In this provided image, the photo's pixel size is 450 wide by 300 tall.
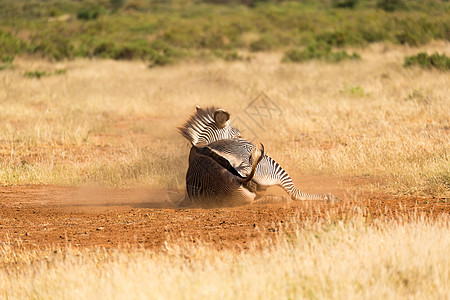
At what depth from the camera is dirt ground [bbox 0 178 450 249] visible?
18.0 ft

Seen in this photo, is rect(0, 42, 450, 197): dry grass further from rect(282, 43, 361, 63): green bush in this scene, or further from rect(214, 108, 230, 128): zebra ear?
rect(214, 108, 230, 128): zebra ear

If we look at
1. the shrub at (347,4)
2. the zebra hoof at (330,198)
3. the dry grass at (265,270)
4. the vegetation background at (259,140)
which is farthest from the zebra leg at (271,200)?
the shrub at (347,4)

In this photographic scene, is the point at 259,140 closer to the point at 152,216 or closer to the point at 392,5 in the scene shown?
the point at 152,216

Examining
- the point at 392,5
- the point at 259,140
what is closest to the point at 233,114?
the point at 259,140

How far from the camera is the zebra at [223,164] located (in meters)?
6.25

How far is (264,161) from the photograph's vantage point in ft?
21.1

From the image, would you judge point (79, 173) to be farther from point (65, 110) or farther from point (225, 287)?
point (65, 110)

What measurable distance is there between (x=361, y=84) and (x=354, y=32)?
55.6ft

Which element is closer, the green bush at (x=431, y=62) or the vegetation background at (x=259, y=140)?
the vegetation background at (x=259, y=140)

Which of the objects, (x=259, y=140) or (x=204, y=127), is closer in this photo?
(x=204, y=127)

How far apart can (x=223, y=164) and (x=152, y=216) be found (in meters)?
0.98

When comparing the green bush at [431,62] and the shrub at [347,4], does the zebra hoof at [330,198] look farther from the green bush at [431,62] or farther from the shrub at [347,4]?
the shrub at [347,4]

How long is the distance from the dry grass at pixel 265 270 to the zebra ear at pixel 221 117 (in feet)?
7.45

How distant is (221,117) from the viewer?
22.8 feet
